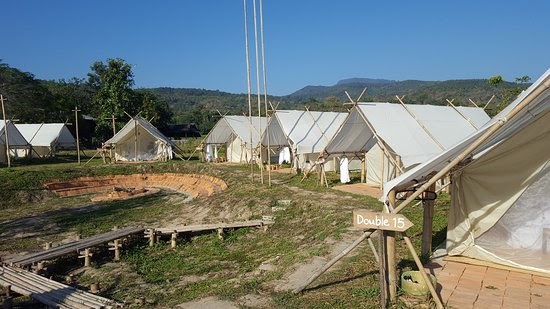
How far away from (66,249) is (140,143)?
23.5m

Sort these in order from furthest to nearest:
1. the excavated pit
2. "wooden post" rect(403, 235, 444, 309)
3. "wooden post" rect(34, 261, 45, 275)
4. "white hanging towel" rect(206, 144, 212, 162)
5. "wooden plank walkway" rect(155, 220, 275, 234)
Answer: "white hanging towel" rect(206, 144, 212, 162) → the excavated pit → "wooden plank walkway" rect(155, 220, 275, 234) → "wooden post" rect(34, 261, 45, 275) → "wooden post" rect(403, 235, 444, 309)

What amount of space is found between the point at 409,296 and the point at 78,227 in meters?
12.9

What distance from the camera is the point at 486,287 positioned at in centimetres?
617

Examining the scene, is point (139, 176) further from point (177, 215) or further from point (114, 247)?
point (114, 247)

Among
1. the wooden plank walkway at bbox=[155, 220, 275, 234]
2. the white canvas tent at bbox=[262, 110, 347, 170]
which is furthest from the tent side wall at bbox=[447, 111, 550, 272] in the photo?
the white canvas tent at bbox=[262, 110, 347, 170]

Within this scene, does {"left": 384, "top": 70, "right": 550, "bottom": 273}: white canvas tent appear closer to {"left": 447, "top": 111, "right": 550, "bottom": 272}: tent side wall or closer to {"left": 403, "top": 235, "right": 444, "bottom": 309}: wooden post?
{"left": 447, "top": 111, "right": 550, "bottom": 272}: tent side wall

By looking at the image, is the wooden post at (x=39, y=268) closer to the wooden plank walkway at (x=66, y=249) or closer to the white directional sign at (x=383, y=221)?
the wooden plank walkway at (x=66, y=249)

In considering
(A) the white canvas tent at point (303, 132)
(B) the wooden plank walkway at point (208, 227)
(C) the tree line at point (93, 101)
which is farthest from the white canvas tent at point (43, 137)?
(B) the wooden plank walkway at point (208, 227)

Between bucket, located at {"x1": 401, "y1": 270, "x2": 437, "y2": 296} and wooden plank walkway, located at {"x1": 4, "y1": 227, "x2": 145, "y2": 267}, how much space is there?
844 centimetres

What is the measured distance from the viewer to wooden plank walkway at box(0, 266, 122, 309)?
23.2 feet

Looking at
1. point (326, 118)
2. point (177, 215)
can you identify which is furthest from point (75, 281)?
point (326, 118)

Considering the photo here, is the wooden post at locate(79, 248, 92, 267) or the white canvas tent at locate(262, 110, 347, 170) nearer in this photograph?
the wooden post at locate(79, 248, 92, 267)

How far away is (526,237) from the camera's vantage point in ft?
22.9

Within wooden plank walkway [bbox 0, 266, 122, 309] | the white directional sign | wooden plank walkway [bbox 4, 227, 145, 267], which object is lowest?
wooden plank walkway [bbox 0, 266, 122, 309]
